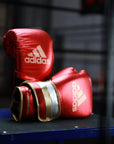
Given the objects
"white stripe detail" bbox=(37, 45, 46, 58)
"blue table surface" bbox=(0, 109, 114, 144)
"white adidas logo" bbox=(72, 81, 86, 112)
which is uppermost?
"white stripe detail" bbox=(37, 45, 46, 58)

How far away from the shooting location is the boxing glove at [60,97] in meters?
0.90

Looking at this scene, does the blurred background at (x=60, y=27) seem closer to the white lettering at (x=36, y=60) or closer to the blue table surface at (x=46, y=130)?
the white lettering at (x=36, y=60)

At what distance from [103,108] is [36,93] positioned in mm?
648

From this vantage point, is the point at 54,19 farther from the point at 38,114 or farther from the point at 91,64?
the point at 38,114

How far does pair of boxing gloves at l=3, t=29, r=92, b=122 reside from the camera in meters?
0.91

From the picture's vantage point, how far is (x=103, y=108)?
0.88 ft

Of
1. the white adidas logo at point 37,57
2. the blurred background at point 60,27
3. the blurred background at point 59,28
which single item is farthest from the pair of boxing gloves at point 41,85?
the blurred background at point 60,27

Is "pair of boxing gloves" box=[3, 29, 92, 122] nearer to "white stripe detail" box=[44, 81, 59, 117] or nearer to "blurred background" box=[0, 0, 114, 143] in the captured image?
"white stripe detail" box=[44, 81, 59, 117]

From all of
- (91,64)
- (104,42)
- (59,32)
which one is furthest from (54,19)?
(104,42)

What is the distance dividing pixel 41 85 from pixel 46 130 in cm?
20

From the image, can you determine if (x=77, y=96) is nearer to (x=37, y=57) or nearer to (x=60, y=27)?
(x=37, y=57)

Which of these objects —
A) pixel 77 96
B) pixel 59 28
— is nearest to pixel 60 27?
pixel 59 28

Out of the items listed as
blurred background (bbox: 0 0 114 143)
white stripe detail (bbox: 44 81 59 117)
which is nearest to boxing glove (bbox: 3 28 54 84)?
white stripe detail (bbox: 44 81 59 117)

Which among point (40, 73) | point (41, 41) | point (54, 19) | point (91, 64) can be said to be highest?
point (54, 19)
